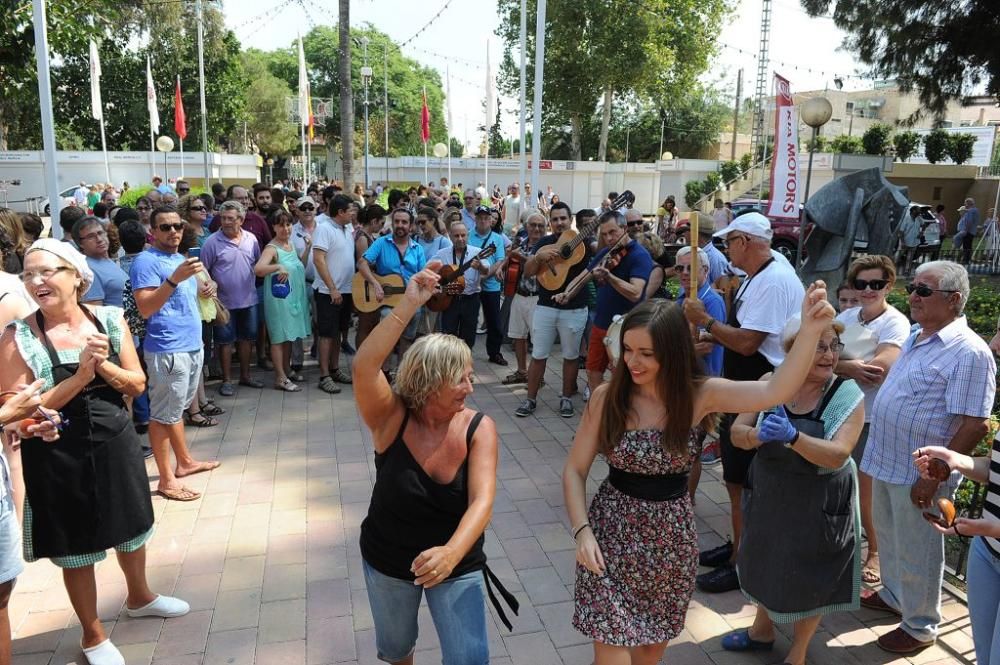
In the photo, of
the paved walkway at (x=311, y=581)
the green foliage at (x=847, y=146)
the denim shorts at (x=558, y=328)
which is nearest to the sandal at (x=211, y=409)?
the paved walkway at (x=311, y=581)

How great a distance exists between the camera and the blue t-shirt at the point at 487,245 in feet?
27.7

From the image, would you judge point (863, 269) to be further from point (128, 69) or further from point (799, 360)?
point (128, 69)

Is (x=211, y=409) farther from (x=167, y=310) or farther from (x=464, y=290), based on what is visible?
(x=464, y=290)

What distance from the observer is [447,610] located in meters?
2.50

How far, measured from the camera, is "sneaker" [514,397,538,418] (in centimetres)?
684

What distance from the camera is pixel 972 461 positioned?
2.65 metres

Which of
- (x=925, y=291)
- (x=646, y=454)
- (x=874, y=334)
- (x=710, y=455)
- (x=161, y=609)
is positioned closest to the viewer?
(x=646, y=454)

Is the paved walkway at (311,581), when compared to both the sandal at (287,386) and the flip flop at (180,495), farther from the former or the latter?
the sandal at (287,386)

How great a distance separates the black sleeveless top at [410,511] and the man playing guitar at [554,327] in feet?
14.0

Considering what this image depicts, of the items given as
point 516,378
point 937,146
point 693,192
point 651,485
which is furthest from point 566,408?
point 693,192

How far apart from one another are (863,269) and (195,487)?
4.68 m

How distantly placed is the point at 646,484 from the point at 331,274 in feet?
18.9

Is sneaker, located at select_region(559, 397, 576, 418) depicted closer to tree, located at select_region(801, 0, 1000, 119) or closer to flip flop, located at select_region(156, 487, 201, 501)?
flip flop, located at select_region(156, 487, 201, 501)

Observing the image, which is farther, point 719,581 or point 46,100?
point 46,100
